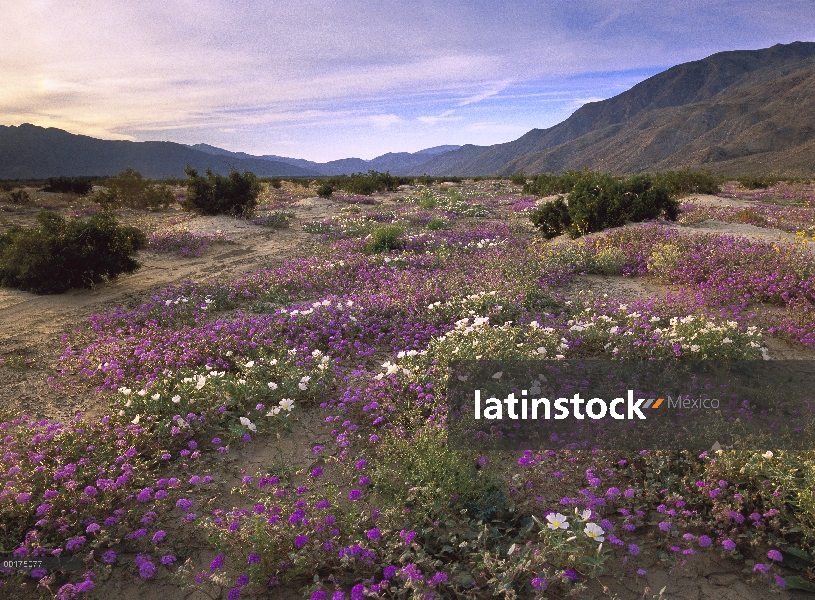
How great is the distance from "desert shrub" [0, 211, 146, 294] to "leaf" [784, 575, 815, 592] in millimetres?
10644

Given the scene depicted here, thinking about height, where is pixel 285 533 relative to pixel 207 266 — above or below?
below

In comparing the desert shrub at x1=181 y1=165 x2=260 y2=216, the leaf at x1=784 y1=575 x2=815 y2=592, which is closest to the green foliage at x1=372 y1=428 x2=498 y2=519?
the leaf at x1=784 y1=575 x2=815 y2=592

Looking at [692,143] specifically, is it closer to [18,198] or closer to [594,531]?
[18,198]

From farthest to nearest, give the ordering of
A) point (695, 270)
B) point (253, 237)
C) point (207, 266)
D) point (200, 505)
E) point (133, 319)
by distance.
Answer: point (253, 237) → point (207, 266) → point (695, 270) → point (133, 319) → point (200, 505)

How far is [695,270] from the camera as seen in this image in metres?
8.11

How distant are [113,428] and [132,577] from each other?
5.81ft

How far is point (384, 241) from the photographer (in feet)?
40.4

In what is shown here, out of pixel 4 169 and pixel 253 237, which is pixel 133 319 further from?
pixel 4 169

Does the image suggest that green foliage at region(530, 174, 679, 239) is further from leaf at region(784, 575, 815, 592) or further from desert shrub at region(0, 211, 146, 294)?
desert shrub at region(0, 211, 146, 294)

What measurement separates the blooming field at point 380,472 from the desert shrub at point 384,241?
4.74 m

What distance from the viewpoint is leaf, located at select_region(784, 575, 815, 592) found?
253 centimetres

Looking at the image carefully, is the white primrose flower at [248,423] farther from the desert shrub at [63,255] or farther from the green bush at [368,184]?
the green bush at [368,184]

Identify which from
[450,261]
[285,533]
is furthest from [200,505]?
[450,261]

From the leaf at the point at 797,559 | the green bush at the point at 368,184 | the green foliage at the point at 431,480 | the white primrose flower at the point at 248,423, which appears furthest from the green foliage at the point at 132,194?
the leaf at the point at 797,559
